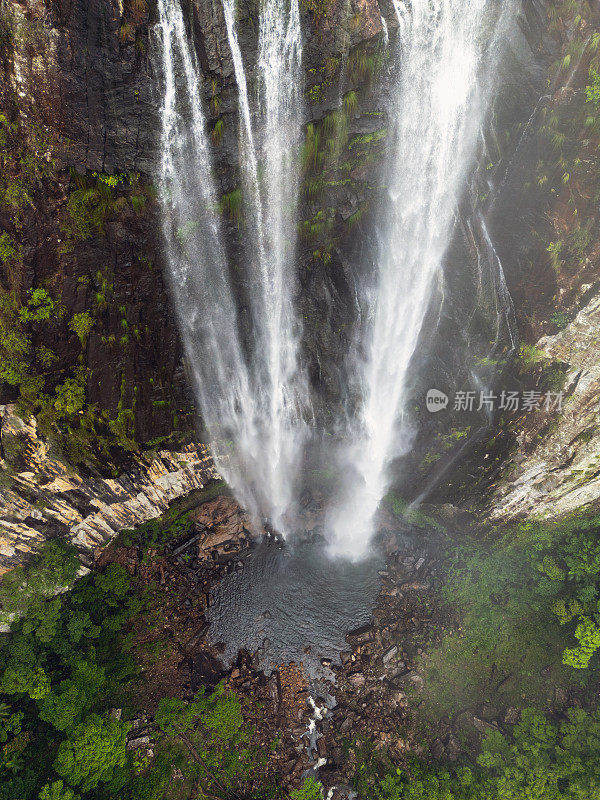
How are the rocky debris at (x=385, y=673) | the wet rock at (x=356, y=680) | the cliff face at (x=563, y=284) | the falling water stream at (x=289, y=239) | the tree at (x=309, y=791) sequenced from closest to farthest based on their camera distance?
1. the cliff face at (x=563, y=284)
2. the falling water stream at (x=289, y=239)
3. the tree at (x=309, y=791)
4. the rocky debris at (x=385, y=673)
5. the wet rock at (x=356, y=680)

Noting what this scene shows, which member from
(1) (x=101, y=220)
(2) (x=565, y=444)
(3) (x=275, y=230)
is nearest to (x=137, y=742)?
(1) (x=101, y=220)

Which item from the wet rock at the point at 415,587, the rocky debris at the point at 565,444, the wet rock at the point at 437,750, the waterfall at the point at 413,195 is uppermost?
the waterfall at the point at 413,195

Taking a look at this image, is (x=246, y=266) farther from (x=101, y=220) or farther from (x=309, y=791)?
(x=309, y=791)

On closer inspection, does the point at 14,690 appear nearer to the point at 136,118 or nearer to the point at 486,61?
the point at 136,118

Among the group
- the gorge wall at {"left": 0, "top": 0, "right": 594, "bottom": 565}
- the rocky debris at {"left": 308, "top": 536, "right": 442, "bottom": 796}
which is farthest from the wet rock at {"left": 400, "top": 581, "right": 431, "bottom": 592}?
the gorge wall at {"left": 0, "top": 0, "right": 594, "bottom": 565}

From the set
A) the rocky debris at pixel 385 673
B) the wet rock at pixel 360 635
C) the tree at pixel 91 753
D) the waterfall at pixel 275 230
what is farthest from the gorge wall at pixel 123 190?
the rocky debris at pixel 385 673

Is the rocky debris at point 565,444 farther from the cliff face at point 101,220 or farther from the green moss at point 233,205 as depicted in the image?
the green moss at point 233,205
